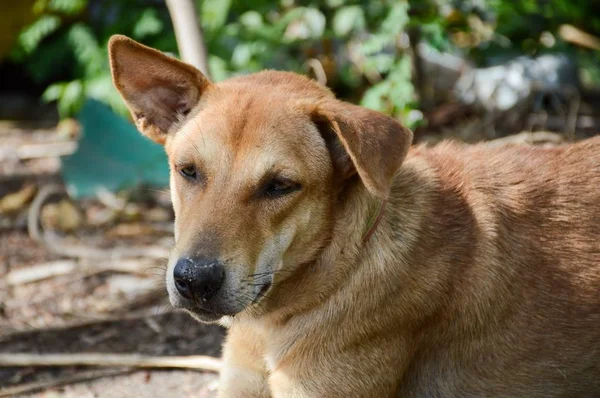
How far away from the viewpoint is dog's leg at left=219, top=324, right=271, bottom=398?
152 inches

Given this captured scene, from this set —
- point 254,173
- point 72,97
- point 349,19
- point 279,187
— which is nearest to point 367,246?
point 279,187

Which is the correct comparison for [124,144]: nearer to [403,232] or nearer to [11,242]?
[11,242]

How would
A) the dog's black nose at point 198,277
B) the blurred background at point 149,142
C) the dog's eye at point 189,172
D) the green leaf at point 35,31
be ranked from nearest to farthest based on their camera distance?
the dog's black nose at point 198,277 < the dog's eye at point 189,172 < the blurred background at point 149,142 < the green leaf at point 35,31

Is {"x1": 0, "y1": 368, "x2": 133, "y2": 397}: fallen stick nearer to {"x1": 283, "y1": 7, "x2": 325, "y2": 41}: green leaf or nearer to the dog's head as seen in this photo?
the dog's head

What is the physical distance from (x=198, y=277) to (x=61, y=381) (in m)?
1.86

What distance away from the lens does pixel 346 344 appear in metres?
3.63

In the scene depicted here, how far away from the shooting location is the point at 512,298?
381 cm

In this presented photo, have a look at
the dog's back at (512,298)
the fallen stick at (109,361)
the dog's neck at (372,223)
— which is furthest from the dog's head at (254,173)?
the fallen stick at (109,361)

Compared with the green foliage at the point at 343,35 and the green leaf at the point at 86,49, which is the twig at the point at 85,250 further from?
the green leaf at the point at 86,49

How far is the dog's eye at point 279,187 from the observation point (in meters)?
3.48

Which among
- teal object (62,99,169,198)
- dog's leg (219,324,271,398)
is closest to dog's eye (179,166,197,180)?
dog's leg (219,324,271,398)

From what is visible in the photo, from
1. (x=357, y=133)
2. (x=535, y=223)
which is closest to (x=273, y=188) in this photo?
(x=357, y=133)

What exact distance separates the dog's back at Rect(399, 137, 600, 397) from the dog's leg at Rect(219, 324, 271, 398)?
0.67 m

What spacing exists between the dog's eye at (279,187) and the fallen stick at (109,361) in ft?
5.27
